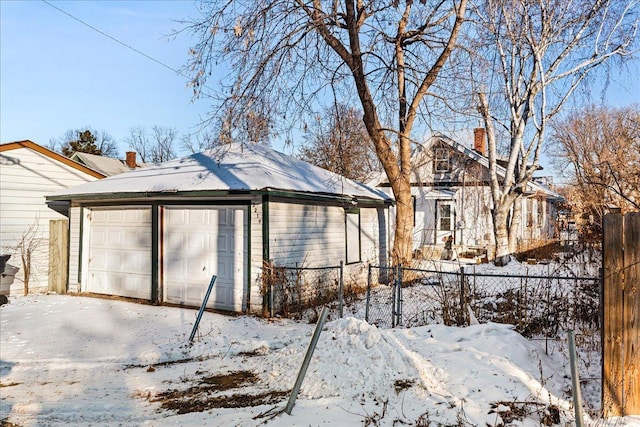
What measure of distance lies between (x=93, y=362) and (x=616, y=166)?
13.8 m

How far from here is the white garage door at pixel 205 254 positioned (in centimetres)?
984

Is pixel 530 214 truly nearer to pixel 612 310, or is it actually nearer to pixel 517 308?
pixel 517 308

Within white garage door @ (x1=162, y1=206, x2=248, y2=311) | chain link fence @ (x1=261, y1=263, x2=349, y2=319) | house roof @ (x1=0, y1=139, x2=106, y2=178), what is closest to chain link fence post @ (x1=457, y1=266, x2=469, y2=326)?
chain link fence @ (x1=261, y1=263, x2=349, y2=319)

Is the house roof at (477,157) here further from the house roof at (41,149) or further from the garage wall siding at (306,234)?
the house roof at (41,149)

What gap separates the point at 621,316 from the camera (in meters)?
4.06

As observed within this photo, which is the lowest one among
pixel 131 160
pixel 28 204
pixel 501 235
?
pixel 501 235

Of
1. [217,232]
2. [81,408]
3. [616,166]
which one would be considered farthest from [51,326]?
[616,166]

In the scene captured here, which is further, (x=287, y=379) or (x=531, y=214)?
(x=531, y=214)

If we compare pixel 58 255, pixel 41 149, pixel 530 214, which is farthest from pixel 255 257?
pixel 530 214

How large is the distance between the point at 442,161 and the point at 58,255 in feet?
60.9

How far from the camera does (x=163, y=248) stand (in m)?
10.9

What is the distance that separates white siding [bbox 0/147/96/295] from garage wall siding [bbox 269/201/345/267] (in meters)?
7.14

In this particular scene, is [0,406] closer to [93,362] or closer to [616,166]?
[93,362]

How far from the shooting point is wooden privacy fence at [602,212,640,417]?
13.2 ft
